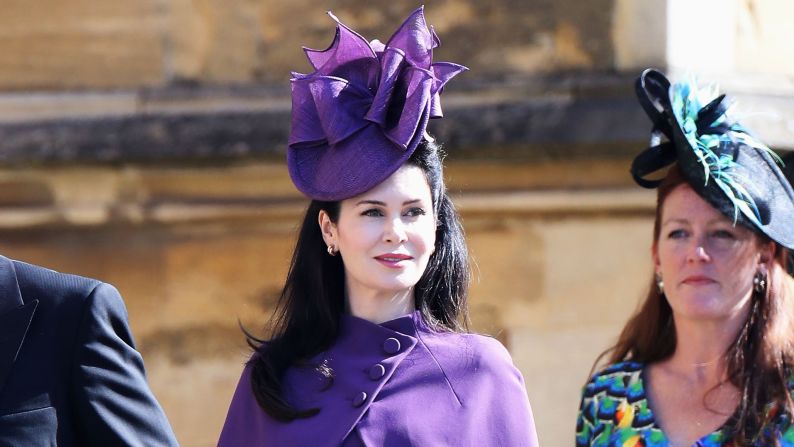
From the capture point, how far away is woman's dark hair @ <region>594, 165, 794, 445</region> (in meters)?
3.95

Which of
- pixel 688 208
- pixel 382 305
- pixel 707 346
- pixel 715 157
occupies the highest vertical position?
pixel 715 157

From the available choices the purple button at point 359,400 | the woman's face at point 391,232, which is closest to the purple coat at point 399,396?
the purple button at point 359,400

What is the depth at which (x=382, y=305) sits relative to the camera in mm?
3775

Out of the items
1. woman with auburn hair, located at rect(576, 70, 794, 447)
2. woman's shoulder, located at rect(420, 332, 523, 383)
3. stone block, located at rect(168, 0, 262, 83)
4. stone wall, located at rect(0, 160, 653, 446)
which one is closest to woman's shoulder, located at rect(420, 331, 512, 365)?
woman's shoulder, located at rect(420, 332, 523, 383)

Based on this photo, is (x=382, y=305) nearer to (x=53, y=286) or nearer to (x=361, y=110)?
(x=361, y=110)

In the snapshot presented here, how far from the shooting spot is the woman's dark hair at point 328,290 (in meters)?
3.78

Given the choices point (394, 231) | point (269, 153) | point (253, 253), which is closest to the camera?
point (394, 231)

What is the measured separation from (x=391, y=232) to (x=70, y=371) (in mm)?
704

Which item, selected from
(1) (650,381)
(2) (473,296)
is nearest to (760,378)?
(1) (650,381)

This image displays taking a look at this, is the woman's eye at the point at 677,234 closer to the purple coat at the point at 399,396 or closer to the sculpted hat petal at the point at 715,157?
the sculpted hat petal at the point at 715,157

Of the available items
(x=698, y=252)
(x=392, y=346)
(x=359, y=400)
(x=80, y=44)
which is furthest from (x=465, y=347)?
(x=80, y=44)

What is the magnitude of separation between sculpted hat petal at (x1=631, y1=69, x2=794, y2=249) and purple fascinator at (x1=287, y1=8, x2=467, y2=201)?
24.8 inches

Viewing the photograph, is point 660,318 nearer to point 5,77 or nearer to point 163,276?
point 163,276

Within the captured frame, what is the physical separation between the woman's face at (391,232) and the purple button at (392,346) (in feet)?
0.35
